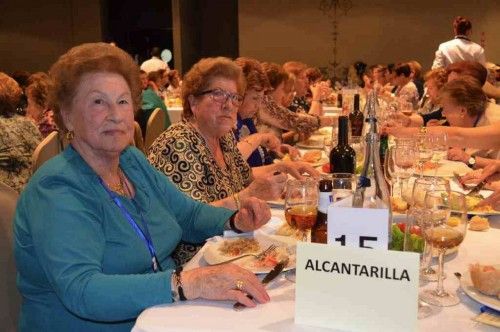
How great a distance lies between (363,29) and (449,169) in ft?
35.1

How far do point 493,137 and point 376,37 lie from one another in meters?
10.4

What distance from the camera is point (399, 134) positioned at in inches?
116

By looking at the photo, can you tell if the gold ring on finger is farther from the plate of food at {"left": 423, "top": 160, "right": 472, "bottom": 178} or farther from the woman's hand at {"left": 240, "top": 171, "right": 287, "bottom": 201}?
the plate of food at {"left": 423, "top": 160, "right": 472, "bottom": 178}

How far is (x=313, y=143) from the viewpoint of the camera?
3.90 metres

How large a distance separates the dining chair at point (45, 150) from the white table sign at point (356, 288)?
8.02 ft

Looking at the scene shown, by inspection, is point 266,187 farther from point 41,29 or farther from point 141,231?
point 41,29

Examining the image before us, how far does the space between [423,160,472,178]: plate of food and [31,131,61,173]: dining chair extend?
209 cm

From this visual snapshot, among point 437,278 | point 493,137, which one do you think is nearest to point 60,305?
point 437,278

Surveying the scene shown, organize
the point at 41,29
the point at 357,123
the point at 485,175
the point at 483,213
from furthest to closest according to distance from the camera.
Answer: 1. the point at 41,29
2. the point at 357,123
3. the point at 485,175
4. the point at 483,213

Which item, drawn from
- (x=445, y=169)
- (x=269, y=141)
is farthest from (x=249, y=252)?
(x=269, y=141)

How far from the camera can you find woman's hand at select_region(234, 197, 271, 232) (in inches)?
67.4

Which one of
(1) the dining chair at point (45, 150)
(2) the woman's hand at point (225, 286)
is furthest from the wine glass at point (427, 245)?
(1) the dining chair at point (45, 150)

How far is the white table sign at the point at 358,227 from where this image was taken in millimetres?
1127

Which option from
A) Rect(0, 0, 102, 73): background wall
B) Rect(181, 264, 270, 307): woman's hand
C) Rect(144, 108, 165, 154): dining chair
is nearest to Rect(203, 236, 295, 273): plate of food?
Rect(181, 264, 270, 307): woman's hand
